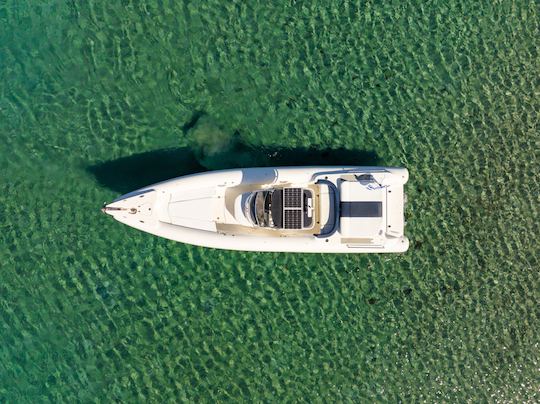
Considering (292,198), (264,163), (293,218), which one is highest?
(264,163)

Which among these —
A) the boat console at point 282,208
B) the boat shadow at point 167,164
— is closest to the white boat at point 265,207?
the boat console at point 282,208

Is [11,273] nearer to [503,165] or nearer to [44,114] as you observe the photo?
[44,114]

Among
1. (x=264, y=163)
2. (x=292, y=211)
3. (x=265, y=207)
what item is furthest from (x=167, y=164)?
(x=292, y=211)

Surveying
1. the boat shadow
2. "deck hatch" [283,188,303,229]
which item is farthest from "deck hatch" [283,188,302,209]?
the boat shadow

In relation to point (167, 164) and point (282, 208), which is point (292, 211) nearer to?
point (282, 208)

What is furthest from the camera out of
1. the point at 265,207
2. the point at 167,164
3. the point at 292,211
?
the point at 167,164

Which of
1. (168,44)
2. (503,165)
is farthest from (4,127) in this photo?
(503,165)
